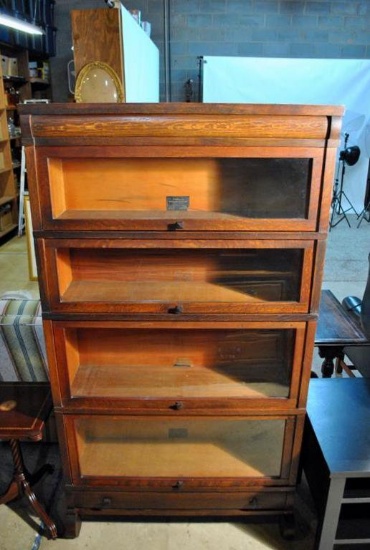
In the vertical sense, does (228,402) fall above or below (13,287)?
above

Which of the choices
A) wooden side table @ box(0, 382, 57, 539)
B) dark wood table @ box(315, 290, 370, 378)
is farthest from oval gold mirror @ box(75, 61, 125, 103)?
dark wood table @ box(315, 290, 370, 378)

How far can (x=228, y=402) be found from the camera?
1.39 meters

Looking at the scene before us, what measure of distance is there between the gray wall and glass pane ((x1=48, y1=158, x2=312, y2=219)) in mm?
4903

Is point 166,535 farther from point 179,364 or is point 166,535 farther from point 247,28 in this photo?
point 247,28

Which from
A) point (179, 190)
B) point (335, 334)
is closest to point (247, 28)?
point (335, 334)

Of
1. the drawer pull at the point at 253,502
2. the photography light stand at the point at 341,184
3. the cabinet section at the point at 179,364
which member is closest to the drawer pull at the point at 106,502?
the cabinet section at the point at 179,364

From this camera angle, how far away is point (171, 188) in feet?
4.19

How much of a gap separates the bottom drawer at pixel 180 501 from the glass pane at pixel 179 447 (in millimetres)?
71

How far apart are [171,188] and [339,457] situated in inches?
39.2

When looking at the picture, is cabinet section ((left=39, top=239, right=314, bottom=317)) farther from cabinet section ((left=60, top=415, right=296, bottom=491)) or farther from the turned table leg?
the turned table leg

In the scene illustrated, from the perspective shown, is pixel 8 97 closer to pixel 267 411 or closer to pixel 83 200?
pixel 83 200

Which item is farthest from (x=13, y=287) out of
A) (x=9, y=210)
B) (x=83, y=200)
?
(x=83, y=200)

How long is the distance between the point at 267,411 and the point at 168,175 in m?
0.84

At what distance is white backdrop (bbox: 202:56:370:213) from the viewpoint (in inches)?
→ 213
